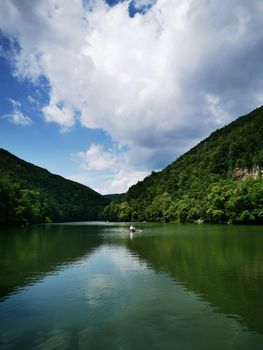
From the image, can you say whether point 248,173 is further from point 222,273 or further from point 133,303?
point 133,303

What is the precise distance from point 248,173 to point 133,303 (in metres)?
173

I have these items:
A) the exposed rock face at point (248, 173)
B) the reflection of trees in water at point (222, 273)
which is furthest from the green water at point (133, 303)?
the exposed rock face at point (248, 173)

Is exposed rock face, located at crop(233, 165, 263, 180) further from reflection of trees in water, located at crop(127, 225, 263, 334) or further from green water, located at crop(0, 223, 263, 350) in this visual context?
green water, located at crop(0, 223, 263, 350)

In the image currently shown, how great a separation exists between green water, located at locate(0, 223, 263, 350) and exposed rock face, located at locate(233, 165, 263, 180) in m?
141

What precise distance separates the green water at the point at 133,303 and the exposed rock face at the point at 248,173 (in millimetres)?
141145

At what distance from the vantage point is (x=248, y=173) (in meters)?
185

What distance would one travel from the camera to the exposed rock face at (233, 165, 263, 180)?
569 feet

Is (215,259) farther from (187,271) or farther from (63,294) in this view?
(63,294)

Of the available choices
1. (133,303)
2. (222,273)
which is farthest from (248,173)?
(133,303)

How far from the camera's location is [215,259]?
3912cm

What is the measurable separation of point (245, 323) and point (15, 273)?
21.4 m

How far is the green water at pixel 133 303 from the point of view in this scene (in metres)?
16.1

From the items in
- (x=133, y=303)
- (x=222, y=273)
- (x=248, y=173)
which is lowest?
(x=133, y=303)

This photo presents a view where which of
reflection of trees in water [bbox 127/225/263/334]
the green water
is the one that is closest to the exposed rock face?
reflection of trees in water [bbox 127/225/263/334]
